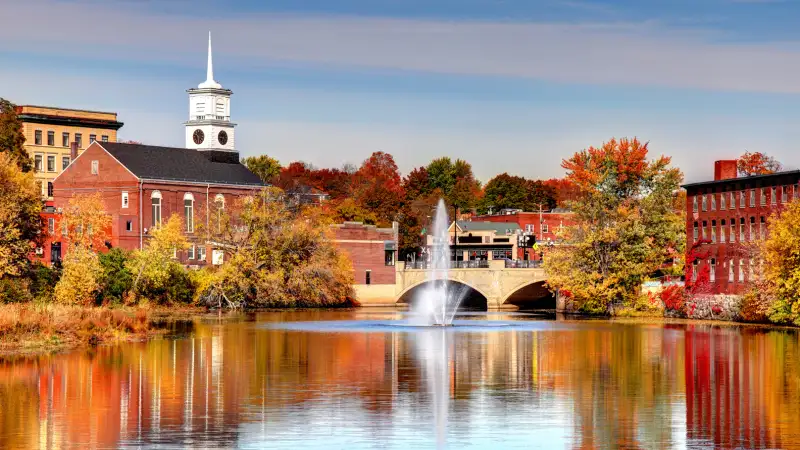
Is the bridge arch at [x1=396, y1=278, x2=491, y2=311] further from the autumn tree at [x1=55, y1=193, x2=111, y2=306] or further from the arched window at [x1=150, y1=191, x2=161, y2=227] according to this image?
the autumn tree at [x1=55, y1=193, x2=111, y2=306]

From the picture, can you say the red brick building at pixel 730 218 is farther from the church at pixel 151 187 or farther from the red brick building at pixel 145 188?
the red brick building at pixel 145 188

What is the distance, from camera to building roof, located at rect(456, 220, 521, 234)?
171625 millimetres

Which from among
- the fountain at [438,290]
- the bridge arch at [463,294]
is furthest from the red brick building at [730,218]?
the bridge arch at [463,294]

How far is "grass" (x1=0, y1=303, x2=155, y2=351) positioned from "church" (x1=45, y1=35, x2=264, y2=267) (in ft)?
169

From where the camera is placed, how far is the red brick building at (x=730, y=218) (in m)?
94.9

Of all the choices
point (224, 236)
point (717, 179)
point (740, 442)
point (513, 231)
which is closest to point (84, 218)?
point (224, 236)

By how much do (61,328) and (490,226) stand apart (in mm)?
116250

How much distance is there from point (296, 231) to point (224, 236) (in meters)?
6.11

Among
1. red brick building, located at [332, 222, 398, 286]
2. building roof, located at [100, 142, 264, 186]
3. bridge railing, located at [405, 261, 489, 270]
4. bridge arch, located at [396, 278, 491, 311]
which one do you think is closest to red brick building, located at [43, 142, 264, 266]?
building roof, located at [100, 142, 264, 186]

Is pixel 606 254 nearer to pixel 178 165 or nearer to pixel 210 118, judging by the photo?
pixel 178 165

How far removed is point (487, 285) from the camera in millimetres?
118250

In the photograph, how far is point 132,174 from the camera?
129 metres

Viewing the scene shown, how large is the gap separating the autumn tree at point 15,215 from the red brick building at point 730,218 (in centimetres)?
4926

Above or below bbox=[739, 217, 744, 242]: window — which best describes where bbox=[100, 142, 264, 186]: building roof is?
above
